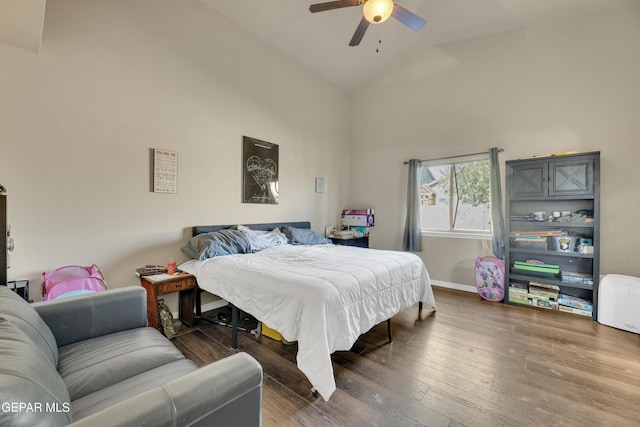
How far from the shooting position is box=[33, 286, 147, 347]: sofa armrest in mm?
1422

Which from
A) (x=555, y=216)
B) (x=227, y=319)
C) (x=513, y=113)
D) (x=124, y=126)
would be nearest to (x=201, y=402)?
(x=227, y=319)

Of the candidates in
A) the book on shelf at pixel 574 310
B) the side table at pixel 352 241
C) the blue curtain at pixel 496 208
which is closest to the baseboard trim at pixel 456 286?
the blue curtain at pixel 496 208

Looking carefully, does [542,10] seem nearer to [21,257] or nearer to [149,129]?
[149,129]

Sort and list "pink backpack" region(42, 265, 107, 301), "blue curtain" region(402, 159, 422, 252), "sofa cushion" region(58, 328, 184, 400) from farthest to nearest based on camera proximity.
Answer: "blue curtain" region(402, 159, 422, 252) < "pink backpack" region(42, 265, 107, 301) < "sofa cushion" region(58, 328, 184, 400)

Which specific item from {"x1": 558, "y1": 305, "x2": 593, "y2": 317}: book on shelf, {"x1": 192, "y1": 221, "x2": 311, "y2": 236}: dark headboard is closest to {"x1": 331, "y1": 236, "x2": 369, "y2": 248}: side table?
{"x1": 192, "y1": 221, "x2": 311, "y2": 236}: dark headboard

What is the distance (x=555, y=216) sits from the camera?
3.32m

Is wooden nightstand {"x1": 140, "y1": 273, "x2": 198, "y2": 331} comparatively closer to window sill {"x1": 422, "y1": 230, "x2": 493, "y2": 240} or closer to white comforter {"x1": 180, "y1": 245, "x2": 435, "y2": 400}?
white comforter {"x1": 180, "y1": 245, "x2": 435, "y2": 400}

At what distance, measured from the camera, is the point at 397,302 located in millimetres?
2424

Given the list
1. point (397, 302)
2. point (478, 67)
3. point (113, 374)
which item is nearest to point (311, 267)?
point (397, 302)

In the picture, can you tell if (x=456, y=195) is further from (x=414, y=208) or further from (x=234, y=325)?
(x=234, y=325)

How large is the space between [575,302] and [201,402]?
4.12 meters

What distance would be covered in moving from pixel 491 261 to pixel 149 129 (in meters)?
4.48

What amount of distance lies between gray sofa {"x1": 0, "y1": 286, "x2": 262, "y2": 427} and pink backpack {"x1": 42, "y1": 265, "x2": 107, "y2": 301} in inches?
28.6

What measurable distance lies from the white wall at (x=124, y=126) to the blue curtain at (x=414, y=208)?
233 cm
